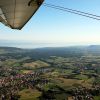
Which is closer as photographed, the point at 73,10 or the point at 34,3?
the point at 34,3

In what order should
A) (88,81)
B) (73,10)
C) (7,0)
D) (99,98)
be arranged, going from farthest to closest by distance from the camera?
(88,81), (99,98), (73,10), (7,0)

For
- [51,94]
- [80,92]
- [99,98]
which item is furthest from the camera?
[80,92]

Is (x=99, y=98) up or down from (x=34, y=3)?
down

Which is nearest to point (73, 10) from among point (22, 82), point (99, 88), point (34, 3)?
point (34, 3)

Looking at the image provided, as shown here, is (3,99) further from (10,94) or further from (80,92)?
(80,92)

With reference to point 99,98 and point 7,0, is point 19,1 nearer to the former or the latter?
point 7,0

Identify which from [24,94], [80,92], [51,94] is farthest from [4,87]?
[80,92]
